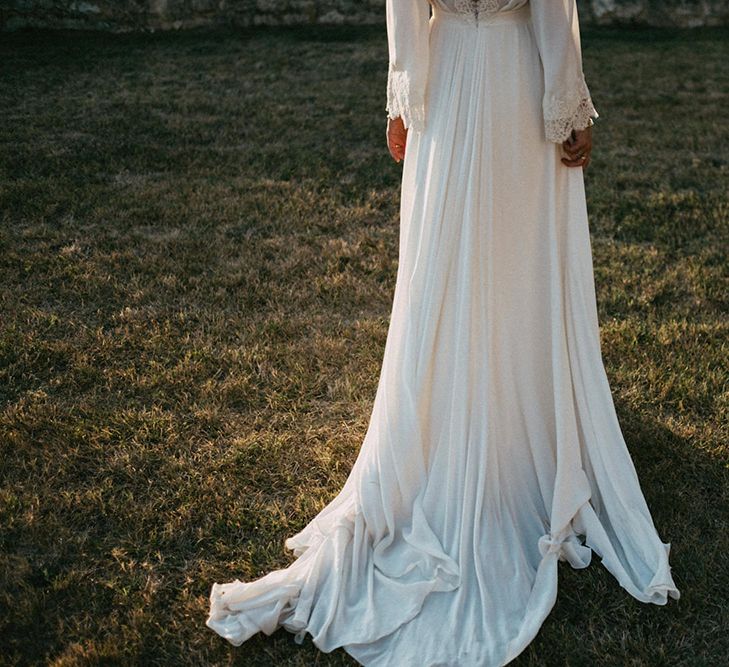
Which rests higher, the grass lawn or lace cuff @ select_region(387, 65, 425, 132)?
lace cuff @ select_region(387, 65, 425, 132)

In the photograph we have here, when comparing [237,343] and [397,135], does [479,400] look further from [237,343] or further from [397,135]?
[237,343]

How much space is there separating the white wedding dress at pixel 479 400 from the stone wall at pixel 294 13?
28.2 ft

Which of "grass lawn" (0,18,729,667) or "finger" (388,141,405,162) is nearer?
"grass lawn" (0,18,729,667)

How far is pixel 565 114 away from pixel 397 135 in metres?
0.62

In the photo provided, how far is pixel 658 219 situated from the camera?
594 cm

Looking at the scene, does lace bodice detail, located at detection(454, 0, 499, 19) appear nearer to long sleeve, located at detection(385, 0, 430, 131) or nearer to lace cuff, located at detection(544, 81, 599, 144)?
long sleeve, located at detection(385, 0, 430, 131)

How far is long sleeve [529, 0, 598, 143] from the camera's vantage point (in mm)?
2676

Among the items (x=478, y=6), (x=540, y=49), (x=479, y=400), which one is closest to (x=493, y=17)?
(x=478, y=6)

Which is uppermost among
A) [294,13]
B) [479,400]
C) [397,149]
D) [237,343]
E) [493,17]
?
[294,13]

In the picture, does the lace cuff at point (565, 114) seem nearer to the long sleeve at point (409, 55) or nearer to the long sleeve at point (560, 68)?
the long sleeve at point (560, 68)

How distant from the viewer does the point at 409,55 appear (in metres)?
2.80

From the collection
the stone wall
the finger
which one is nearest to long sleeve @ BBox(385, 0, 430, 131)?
the finger

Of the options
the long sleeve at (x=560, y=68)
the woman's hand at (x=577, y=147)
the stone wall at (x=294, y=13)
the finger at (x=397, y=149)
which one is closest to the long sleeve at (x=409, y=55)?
the finger at (x=397, y=149)

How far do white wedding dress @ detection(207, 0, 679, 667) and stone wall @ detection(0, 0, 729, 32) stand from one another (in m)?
8.59
